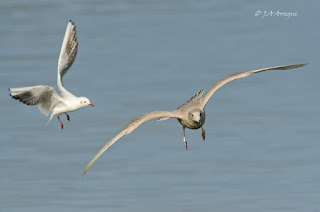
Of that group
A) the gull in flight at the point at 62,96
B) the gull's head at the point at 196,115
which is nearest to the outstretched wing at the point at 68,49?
the gull in flight at the point at 62,96

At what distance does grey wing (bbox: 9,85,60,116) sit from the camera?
1902cm

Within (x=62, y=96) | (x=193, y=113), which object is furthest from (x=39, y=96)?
(x=193, y=113)

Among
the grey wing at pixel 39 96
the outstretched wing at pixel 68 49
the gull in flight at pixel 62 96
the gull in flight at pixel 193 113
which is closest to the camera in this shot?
the gull in flight at pixel 193 113

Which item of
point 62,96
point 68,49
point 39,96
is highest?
point 68,49

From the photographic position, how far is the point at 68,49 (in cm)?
2041

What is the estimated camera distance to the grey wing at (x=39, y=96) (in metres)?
19.0

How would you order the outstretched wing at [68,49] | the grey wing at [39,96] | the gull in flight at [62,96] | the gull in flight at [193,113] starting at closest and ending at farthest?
the gull in flight at [193,113], the grey wing at [39,96], the gull in flight at [62,96], the outstretched wing at [68,49]

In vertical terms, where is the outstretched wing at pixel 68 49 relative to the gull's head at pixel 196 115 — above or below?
above

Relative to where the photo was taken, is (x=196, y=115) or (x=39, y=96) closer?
(x=196, y=115)

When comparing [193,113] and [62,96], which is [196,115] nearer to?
[193,113]

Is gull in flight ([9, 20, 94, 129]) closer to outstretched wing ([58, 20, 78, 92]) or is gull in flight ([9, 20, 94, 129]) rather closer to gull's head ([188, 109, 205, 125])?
outstretched wing ([58, 20, 78, 92])

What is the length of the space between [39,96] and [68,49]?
1505mm

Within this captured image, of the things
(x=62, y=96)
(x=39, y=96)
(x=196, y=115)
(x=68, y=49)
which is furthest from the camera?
(x=68, y=49)

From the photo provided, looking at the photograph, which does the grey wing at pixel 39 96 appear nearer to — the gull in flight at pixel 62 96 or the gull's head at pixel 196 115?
the gull in flight at pixel 62 96
